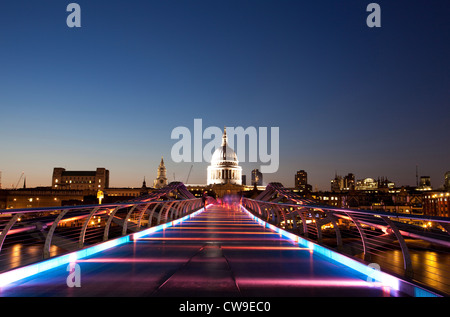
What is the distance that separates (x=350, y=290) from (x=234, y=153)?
544 feet

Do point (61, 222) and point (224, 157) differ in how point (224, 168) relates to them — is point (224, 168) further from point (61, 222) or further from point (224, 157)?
point (61, 222)

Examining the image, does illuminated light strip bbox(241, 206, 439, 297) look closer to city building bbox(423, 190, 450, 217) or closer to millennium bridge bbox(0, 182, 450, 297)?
millennium bridge bbox(0, 182, 450, 297)

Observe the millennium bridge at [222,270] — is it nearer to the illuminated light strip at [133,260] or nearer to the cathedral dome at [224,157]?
the illuminated light strip at [133,260]

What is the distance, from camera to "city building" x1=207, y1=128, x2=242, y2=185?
525ft

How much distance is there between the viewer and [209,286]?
4.68 meters

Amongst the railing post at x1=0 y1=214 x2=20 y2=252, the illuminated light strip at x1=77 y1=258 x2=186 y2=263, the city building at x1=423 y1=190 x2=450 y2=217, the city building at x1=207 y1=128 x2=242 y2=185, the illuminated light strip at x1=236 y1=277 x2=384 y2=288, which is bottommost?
the city building at x1=423 y1=190 x2=450 y2=217

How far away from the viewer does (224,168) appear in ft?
527

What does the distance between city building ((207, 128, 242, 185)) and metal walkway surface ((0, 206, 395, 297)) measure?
149473 millimetres

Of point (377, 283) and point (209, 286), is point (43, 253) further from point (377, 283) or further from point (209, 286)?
point (377, 283)

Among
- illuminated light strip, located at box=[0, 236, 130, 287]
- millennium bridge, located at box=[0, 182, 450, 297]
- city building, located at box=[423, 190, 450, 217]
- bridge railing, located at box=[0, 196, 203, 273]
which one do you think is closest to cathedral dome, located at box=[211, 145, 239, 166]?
city building, located at box=[423, 190, 450, 217]

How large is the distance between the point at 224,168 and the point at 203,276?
15552 centimetres

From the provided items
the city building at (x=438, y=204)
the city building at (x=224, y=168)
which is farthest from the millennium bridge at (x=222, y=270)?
the city building at (x=224, y=168)
